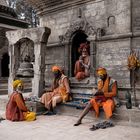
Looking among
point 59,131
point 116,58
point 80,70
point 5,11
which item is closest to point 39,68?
point 80,70

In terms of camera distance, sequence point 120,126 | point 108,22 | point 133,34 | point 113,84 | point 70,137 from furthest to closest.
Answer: point 108,22
point 133,34
point 113,84
point 120,126
point 70,137

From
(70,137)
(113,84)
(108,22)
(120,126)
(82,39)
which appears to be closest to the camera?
(70,137)

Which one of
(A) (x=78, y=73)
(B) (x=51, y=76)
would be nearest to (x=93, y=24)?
(A) (x=78, y=73)

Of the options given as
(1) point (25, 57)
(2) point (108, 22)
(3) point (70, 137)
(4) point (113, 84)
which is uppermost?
(2) point (108, 22)

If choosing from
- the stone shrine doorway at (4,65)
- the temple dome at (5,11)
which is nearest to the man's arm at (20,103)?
the stone shrine doorway at (4,65)

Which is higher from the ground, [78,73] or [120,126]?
[78,73]

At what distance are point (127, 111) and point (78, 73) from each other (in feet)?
9.78

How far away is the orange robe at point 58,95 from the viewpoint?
29.5 feet

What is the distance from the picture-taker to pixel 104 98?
308 inches

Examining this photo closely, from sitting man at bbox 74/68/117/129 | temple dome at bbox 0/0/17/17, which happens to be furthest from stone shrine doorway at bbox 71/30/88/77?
temple dome at bbox 0/0/17/17

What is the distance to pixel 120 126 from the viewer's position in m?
7.27

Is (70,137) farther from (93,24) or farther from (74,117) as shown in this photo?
(93,24)

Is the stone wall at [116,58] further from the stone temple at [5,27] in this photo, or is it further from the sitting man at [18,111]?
the stone temple at [5,27]

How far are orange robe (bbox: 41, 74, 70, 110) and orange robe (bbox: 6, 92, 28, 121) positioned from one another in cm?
96
